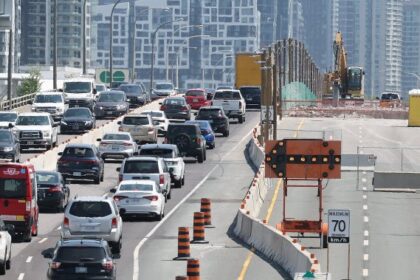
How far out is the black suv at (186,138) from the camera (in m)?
72.6

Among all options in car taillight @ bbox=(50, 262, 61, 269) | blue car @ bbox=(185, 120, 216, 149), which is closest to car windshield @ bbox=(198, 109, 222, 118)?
blue car @ bbox=(185, 120, 216, 149)

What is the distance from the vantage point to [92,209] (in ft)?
140

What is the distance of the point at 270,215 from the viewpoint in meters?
56.6

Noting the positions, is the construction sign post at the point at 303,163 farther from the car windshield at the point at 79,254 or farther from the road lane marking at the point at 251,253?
the car windshield at the point at 79,254

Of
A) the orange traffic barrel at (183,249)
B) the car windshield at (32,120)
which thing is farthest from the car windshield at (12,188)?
the car windshield at (32,120)

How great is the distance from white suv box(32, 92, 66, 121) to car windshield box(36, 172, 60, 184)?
120 ft

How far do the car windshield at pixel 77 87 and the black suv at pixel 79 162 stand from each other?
37.0 m

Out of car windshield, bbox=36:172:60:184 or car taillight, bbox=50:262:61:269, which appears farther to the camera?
car windshield, bbox=36:172:60:184

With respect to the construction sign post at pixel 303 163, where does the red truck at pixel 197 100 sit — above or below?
below

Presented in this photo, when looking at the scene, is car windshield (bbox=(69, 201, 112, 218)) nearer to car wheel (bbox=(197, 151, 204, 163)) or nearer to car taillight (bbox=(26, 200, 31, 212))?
car taillight (bbox=(26, 200, 31, 212))

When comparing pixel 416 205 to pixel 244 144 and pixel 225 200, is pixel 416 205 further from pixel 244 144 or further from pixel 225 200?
pixel 244 144

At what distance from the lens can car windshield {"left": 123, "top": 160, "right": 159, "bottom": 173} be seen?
56.7m

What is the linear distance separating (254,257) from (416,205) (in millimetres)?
21676

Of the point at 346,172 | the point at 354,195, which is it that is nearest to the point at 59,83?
the point at 346,172
